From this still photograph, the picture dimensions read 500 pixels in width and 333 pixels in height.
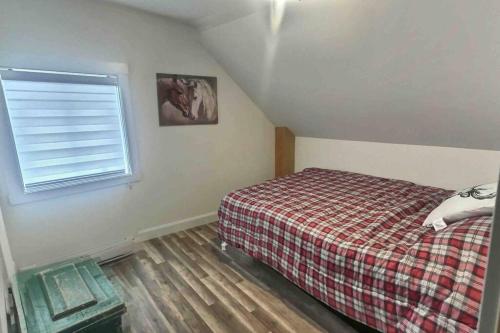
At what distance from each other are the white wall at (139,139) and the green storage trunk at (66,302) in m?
0.56

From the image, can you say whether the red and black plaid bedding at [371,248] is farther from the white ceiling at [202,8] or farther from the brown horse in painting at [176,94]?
the white ceiling at [202,8]

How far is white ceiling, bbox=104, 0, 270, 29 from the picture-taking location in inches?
80.5

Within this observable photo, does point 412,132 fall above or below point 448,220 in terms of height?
above

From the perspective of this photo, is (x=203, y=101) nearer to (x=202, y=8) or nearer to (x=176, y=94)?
(x=176, y=94)

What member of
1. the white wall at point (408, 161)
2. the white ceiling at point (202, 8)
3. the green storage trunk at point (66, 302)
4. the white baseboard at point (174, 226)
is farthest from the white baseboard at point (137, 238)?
the white ceiling at point (202, 8)

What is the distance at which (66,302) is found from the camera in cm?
147

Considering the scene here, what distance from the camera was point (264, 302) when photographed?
1.82 meters

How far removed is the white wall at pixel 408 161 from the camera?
7.13 ft

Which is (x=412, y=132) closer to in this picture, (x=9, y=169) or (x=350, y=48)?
(x=350, y=48)

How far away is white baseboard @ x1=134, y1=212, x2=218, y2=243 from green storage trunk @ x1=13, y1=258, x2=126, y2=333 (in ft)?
3.08

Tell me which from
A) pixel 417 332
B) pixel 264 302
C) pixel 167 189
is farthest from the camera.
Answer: pixel 167 189

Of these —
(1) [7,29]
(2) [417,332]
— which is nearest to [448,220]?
(2) [417,332]

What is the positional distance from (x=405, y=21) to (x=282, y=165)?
2.37 m

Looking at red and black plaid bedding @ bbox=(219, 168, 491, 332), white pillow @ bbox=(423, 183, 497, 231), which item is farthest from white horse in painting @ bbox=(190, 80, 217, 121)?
white pillow @ bbox=(423, 183, 497, 231)
